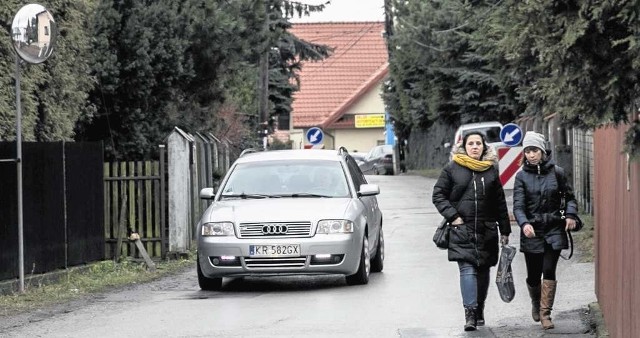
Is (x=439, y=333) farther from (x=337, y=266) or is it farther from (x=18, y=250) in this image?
(x=18, y=250)

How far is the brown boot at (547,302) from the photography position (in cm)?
1119

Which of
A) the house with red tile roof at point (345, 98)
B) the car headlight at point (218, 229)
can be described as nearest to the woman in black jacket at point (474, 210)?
the car headlight at point (218, 229)

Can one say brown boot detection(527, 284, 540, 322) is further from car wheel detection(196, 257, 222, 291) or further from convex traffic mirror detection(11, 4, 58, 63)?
convex traffic mirror detection(11, 4, 58, 63)

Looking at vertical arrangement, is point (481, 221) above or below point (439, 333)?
above

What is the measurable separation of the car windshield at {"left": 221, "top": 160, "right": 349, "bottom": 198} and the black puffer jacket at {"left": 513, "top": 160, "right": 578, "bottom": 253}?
16.4ft

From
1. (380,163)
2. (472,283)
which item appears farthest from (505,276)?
(380,163)

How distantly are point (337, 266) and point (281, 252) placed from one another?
63 centimetres

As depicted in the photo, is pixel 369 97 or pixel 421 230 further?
pixel 369 97

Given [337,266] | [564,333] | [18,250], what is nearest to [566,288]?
[337,266]

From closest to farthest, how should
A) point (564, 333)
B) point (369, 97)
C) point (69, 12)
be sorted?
point (564, 333) → point (69, 12) → point (369, 97)

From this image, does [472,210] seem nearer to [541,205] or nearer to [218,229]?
[541,205]

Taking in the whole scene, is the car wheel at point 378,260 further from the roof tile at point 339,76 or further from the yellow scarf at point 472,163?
the roof tile at point 339,76

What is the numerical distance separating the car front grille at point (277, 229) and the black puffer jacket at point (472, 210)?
3.55 meters

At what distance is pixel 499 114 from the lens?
51.0m
